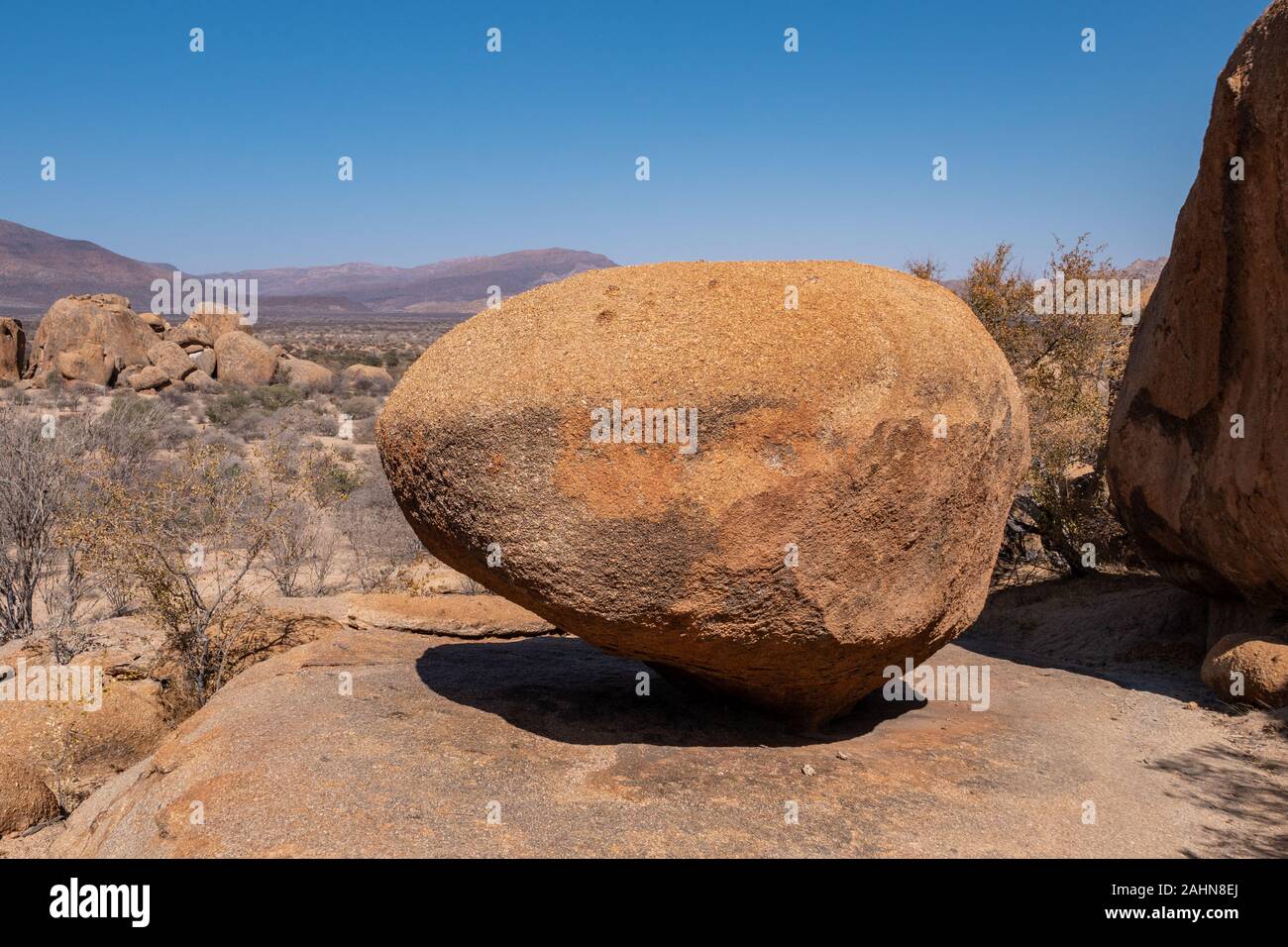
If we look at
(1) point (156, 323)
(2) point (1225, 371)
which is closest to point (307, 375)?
(1) point (156, 323)

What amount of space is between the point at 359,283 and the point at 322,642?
18843 cm

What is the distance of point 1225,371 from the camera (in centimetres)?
626

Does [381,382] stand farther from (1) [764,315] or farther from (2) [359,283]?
(2) [359,283]

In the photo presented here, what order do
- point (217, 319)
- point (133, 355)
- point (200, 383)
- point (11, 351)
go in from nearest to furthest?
1. point (11, 351)
2. point (200, 383)
3. point (133, 355)
4. point (217, 319)

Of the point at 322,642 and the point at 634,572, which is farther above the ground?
the point at 634,572

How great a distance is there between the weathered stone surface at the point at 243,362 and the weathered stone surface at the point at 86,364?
105 inches

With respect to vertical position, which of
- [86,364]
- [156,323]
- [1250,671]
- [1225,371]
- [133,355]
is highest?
[156,323]

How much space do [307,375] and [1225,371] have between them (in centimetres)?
2378

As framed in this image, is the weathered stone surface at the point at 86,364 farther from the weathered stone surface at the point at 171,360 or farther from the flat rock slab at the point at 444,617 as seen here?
the flat rock slab at the point at 444,617

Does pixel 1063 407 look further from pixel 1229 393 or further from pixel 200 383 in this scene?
pixel 200 383

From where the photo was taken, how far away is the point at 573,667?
227 inches

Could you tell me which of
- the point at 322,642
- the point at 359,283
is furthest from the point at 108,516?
the point at 359,283

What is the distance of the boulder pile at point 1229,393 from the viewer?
558cm
